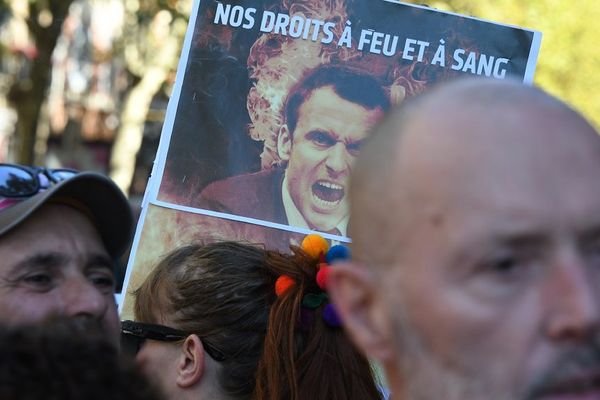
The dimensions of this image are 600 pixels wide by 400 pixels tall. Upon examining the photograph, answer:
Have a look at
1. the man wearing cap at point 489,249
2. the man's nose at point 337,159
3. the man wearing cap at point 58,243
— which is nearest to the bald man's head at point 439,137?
the man wearing cap at point 489,249

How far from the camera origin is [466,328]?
174 cm

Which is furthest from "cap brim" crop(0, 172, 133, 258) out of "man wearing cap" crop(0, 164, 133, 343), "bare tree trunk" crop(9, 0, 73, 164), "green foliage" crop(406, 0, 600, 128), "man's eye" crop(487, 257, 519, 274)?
"green foliage" crop(406, 0, 600, 128)

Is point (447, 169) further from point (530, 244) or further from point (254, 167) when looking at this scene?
point (254, 167)

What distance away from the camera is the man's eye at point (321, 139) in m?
3.42

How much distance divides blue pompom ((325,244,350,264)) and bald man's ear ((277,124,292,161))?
424 mm

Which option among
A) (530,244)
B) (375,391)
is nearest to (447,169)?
(530,244)

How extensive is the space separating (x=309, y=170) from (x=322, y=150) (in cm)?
7

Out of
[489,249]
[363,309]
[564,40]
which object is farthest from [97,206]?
[564,40]

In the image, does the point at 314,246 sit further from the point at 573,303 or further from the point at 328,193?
the point at 573,303

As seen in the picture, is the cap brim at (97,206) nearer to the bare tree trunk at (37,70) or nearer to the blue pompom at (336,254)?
the blue pompom at (336,254)

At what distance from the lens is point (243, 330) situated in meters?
3.33

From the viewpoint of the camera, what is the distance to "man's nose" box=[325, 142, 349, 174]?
341 cm

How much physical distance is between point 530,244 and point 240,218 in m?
1.79

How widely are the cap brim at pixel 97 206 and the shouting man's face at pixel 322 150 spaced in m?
0.52
